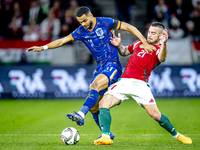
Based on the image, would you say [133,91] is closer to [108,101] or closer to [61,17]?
[108,101]

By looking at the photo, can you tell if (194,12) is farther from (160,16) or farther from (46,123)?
(46,123)

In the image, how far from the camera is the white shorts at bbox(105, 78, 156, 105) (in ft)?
18.0

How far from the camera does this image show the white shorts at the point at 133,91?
216 inches

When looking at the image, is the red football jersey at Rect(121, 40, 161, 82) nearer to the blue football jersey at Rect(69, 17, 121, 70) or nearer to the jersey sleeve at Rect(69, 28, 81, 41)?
the blue football jersey at Rect(69, 17, 121, 70)

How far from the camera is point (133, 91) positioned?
5.54 m

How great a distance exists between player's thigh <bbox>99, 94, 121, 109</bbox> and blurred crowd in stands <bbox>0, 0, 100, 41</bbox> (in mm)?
8706

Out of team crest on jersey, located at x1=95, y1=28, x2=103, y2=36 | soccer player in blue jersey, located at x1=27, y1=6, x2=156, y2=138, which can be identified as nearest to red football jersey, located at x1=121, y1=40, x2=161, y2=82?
soccer player in blue jersey, located at x1=27, y1=6, x2=156, y2=138

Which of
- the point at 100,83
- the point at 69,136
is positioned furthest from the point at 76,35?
the point at 69,136

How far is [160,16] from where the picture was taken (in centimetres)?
1462

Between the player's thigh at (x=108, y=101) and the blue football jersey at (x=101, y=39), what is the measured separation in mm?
672

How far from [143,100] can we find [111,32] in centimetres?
150

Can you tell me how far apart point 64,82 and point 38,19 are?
402 centimetres

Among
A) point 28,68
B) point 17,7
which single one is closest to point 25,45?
point 28,68

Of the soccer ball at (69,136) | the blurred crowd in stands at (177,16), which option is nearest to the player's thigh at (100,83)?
the soccer ball at (69,136)
